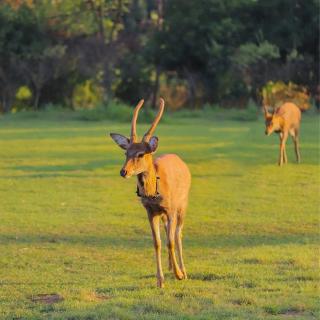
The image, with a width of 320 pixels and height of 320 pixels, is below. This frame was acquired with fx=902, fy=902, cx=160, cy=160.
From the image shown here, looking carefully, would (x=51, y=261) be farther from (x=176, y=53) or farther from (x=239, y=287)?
(x=176, y=53)

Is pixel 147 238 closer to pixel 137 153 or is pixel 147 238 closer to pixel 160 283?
pixel 160 283

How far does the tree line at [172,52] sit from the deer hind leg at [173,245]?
32125 mm

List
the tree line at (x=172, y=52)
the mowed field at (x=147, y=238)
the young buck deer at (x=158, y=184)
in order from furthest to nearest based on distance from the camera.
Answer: the tree line at (x=172, y=52) < the young buck deer at (x=158, y=184) < the mowed field at (x=147, y=238)

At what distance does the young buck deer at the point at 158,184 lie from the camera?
809cm

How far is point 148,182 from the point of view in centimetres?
830

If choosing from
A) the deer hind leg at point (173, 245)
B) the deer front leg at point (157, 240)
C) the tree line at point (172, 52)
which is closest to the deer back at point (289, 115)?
the deer hind leg at point (173, 245)

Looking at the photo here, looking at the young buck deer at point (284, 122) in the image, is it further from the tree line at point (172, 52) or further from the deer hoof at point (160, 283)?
the tree line at point (172, 52)

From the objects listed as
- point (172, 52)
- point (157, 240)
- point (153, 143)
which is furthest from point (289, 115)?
point (172, 52)

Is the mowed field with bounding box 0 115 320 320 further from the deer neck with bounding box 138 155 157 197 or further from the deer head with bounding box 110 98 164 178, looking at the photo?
the deer head with bounding box 110 98 164 178

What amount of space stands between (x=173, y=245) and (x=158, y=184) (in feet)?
2.29

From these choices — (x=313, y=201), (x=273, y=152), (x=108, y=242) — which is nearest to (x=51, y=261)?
(x=108, y=242)

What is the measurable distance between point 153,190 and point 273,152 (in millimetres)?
13633

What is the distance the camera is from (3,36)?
42.7m

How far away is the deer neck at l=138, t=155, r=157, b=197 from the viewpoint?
8258 millimetres
